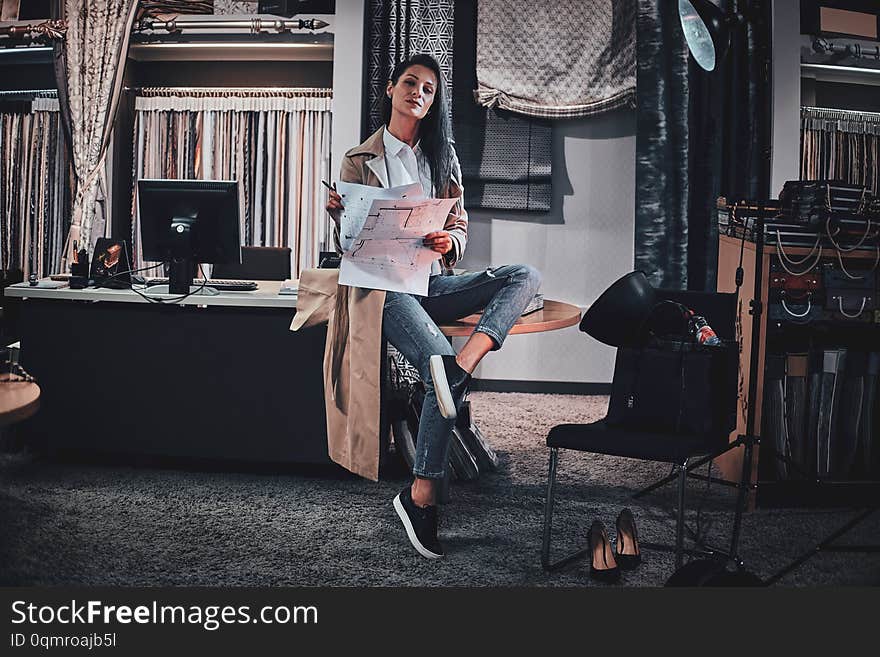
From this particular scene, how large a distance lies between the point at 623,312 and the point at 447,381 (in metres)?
0.58

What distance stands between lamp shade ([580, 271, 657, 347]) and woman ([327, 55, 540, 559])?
27cm

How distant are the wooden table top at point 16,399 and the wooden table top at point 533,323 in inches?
54.8

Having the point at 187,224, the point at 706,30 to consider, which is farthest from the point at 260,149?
the point at 706,30

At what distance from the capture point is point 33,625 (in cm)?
212

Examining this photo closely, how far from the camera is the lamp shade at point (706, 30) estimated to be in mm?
3059

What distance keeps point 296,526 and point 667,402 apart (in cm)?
128

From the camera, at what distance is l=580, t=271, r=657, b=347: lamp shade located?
2.73 meters

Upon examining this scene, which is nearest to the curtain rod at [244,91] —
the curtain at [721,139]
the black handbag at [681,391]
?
the curtain at [721,139]

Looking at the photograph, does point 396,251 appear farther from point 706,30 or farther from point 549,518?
point 706,30

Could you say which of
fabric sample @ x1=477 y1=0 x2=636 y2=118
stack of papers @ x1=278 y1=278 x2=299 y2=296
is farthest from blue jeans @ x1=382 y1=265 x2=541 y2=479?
fabric sample @ x1=477 y1=0 x2=636 y2=118

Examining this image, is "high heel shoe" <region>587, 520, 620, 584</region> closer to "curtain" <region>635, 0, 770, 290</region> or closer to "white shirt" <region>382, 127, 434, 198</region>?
"white shirt" <region>382, 127, 434, 198</region>

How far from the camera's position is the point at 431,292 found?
10.1 ft

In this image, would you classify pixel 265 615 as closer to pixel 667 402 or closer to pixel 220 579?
pixel 220 579

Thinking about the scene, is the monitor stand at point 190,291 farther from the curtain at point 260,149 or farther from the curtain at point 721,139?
the curtain at point 721,139
